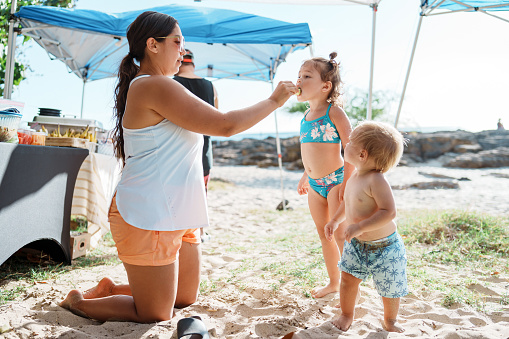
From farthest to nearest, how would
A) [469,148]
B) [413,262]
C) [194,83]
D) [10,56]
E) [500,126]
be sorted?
[500,126]
[469,148]
[10,56]
[194,83]
[413,262]

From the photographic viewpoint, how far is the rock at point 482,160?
14.8 metres

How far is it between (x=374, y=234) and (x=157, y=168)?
44.3 inches

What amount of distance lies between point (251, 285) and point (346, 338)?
942 millimetres

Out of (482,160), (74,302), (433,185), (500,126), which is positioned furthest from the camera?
(500,126)

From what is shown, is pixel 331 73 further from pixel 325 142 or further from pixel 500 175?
pixel 500 175

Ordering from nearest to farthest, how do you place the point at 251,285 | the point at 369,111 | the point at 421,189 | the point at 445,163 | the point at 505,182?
the point at 251,285
the point at 369,111
the point at 421,189
the point at 505,182
the point at 445,163

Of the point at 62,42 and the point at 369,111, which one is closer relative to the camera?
the point at 369,111

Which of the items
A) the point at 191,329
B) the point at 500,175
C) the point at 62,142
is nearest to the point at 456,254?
the point at 191,329

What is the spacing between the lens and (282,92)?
185cm

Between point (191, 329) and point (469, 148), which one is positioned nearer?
point (191, 329)

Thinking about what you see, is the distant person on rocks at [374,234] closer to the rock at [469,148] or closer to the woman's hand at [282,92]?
the woman's hand at [282,92]

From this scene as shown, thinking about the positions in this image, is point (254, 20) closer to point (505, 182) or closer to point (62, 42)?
point (62, 42)

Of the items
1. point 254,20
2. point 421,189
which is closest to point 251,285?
point 254,20

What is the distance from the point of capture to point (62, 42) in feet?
19.7
